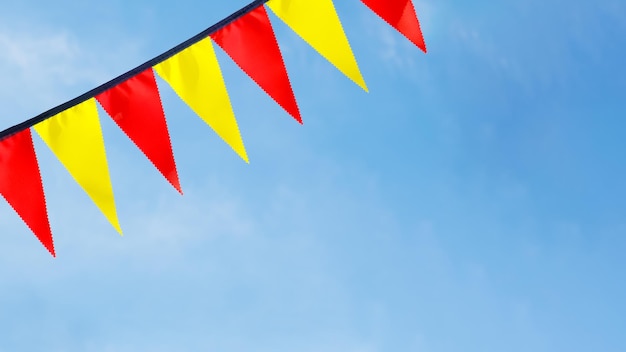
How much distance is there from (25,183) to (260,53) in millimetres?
1299

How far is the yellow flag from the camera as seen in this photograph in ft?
11.7

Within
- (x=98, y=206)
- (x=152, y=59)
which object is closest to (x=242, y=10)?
(x=152, y=59)

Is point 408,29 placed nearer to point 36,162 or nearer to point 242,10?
point 242,10

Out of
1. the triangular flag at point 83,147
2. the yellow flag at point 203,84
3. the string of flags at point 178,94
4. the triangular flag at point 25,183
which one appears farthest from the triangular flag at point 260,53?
the triangular flag at point 25,183

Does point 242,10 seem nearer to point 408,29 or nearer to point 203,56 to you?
point 203,56

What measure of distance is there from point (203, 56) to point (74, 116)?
2.26 feet

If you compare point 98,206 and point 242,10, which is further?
point 242,10

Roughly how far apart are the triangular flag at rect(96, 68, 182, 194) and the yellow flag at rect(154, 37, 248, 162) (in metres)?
0.11

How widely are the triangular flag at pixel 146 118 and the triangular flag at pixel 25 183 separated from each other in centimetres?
44

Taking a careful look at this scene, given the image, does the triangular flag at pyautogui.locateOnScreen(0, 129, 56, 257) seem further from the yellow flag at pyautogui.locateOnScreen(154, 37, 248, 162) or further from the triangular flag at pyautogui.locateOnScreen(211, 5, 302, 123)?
the triangular flag at pyautogui.locateOnScreen(211, 5, 302, 123)

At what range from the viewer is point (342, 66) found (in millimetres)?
3582

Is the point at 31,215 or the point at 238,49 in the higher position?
the point at 238,49

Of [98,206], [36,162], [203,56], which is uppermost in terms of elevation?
[203,56]

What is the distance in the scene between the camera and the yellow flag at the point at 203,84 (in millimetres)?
3570
